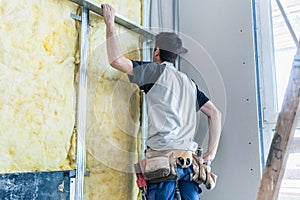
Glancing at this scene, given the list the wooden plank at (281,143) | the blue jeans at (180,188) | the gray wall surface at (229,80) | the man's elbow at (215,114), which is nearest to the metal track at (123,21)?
the gray wall surface at (229,80)

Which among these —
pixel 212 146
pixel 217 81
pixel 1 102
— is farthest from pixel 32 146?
pixel 217 81

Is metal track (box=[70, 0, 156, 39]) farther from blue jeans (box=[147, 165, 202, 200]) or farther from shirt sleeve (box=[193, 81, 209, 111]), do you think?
blue jeans (box=[147, 165, 202, 200])

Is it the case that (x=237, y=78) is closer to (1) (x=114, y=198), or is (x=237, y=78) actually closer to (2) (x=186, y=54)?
(2) (x=186, y=54)

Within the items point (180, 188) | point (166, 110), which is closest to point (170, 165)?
point (180, 188)

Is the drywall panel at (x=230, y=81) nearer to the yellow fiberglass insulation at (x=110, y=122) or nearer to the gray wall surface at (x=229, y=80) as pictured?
the gray wall surface at (x=229, y=80)

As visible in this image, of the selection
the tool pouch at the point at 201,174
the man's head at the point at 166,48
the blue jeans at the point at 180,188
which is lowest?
the blue jeans at the point at 180,188

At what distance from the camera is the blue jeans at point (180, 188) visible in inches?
61.3

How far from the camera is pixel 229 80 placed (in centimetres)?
203

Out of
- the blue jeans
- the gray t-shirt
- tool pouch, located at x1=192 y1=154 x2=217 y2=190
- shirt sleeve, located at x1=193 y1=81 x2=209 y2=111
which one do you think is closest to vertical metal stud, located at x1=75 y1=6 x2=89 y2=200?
the gray t-shirt

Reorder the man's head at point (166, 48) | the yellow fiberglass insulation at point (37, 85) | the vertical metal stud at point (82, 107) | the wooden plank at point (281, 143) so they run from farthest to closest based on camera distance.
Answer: the man's head at point (166, 48) < the vertical metal stud at point (82, 107) < the yellow fiberglass insulation at point (37, 85) < the wooden plank at point (281, 143)

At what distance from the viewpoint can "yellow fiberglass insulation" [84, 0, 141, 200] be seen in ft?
5.31

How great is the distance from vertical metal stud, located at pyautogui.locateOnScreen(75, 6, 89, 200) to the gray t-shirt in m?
0.25

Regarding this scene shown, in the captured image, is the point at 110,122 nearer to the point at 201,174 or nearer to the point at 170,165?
the point at 170,165

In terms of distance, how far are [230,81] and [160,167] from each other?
809 mm
